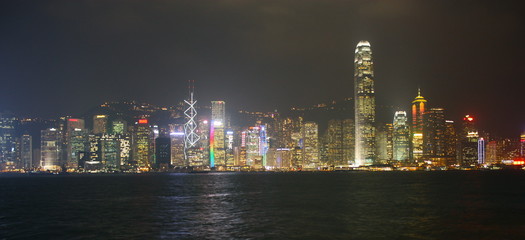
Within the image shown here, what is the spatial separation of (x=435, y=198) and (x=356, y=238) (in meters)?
45.1

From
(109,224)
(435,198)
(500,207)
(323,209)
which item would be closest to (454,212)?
(500,207)

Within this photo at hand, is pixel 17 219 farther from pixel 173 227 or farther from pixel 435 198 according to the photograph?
pixel 435 198

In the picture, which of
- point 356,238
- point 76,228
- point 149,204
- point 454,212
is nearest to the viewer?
point 356,238

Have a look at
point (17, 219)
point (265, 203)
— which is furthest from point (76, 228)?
point (265, 203)

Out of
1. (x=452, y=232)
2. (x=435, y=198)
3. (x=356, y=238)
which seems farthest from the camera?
(x=435, y=198)

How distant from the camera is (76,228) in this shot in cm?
5116

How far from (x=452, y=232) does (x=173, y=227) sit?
25503 mm

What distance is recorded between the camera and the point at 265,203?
256ft

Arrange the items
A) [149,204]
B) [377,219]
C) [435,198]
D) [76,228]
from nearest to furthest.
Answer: [76,228] → [377,219] → [149,204] → [435,198]

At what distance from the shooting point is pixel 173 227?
51406 millimetres

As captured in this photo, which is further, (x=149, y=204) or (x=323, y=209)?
(x=149, y=204)

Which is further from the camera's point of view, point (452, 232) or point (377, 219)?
point (377, 219)

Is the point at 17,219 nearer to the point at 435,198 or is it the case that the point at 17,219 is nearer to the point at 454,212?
the point at 454,212

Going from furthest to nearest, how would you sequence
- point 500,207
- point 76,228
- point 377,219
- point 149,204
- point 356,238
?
point 149,204, point 500,207, point 377,219, point 76,228, point 356,238
